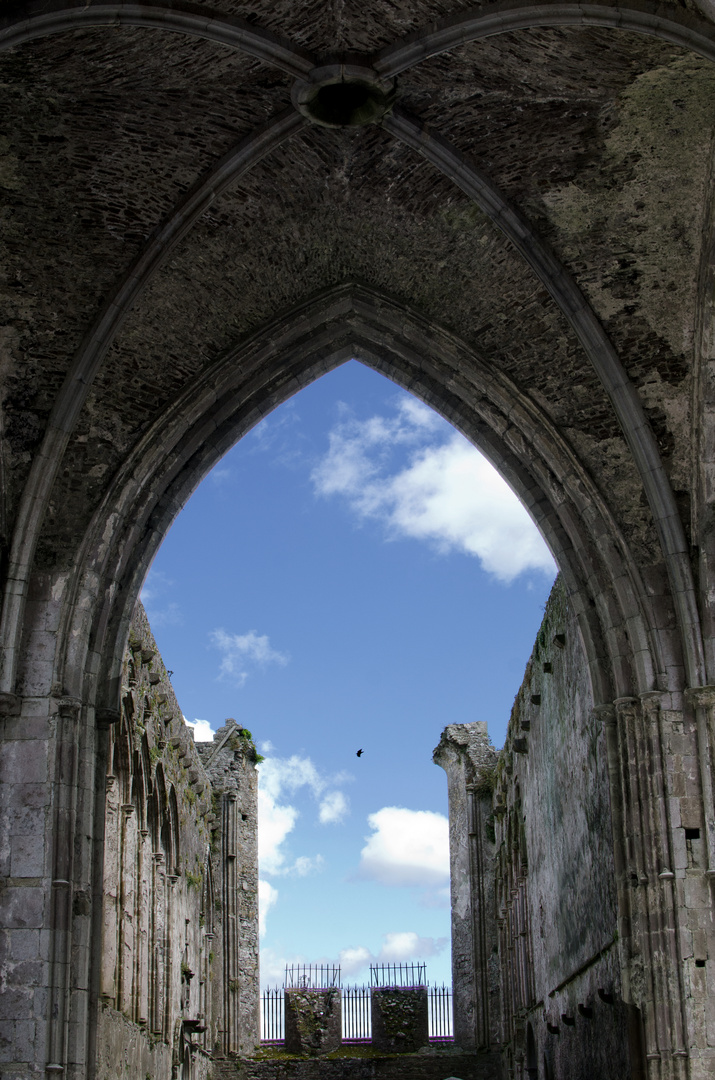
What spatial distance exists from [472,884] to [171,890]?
788 cm

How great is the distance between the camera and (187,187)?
9.88m

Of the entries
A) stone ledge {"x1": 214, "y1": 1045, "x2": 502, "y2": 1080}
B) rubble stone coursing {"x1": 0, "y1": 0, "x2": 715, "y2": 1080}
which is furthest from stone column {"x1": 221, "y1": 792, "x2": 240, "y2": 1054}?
rubble stone coursing {"x1": 0, "y1": 0, "x2": 715, "y2": 1080}

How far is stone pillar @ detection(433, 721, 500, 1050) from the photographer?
71.3ft

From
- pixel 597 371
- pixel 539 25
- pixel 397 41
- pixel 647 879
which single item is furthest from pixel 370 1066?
pixel 539 25

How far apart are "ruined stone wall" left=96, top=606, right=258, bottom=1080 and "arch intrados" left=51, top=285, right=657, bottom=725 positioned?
1936mm

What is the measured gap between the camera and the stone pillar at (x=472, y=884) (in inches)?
856

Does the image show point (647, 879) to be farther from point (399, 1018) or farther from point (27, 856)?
point (399, 1018)

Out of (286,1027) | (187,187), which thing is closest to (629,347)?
Answer: (187,187)

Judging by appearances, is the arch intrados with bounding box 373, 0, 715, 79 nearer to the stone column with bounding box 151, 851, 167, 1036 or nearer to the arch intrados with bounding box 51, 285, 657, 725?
the arch intrados with bounding box 51, 285, 657, 725

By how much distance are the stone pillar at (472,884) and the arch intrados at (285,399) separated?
12590 mm

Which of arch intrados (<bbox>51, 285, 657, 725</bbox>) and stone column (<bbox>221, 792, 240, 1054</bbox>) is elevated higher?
arch intrados (<bbox>51, 285, 657, 725</bbox>)

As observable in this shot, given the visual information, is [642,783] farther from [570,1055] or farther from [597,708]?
[570,1055]

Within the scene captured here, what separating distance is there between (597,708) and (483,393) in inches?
111

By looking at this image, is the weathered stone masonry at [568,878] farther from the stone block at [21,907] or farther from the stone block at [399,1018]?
the stone block at [21,907]
